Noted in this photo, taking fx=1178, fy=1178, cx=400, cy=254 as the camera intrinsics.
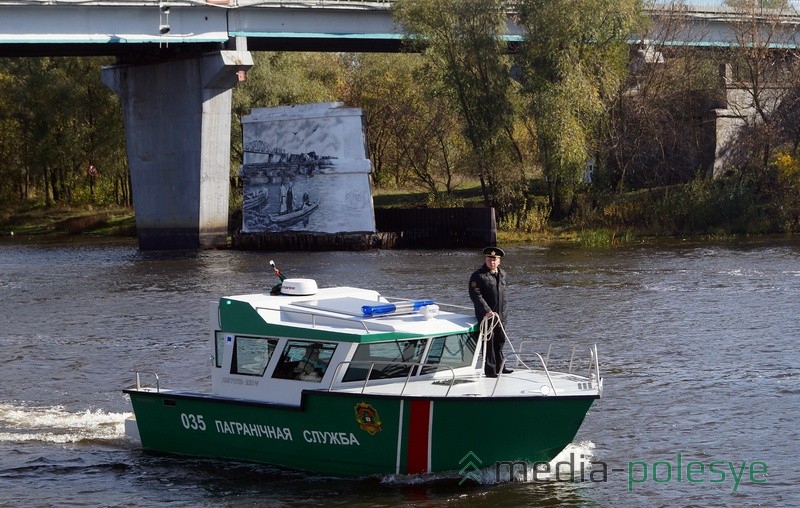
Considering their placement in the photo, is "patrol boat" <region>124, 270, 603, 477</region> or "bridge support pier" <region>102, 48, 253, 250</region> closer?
"patrol boat" <region>124, 270, 603, 477</region>

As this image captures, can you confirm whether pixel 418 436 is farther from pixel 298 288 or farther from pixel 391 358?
pixel 298 288

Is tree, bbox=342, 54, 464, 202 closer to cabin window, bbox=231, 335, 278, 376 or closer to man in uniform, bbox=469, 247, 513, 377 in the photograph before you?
man in uniform, bbox=469, 247, 513, 377

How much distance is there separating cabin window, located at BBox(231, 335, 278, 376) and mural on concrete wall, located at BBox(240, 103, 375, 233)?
37.4 m

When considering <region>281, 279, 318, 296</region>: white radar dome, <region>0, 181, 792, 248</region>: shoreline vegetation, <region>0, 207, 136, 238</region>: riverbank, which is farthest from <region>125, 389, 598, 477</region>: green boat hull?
<region>0, 207, 136, 238</region>: riverbank

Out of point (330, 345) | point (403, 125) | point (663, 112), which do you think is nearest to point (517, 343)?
point (330, 345)

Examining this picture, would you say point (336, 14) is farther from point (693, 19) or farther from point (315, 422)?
point (315, 422)

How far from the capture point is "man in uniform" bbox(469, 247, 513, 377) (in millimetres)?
16375

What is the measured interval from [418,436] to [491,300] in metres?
2.38

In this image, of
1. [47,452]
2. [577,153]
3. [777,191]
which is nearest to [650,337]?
[47,452]

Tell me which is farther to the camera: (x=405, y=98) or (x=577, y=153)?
(x=405, y=98)

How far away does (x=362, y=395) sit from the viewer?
15.5 meters

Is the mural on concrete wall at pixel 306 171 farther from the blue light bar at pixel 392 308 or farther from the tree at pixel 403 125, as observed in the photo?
the blue light bar at pixel 392 308

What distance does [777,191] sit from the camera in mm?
55625

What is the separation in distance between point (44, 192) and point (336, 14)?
35120 millimetres
